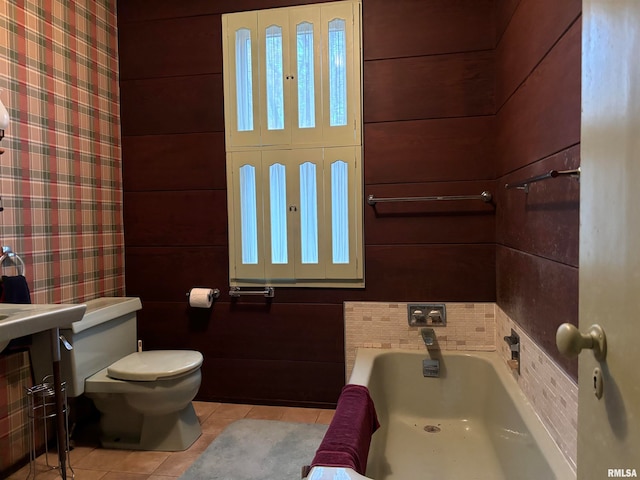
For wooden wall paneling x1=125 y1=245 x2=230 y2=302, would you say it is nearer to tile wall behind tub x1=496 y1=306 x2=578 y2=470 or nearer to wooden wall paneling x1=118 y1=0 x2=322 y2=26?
wooden wall paneling x1=118 y1=0 x2=322 y2=26

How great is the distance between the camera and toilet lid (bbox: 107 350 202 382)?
6.95 feet

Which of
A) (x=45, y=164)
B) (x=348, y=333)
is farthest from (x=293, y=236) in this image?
(x=45, y=164)

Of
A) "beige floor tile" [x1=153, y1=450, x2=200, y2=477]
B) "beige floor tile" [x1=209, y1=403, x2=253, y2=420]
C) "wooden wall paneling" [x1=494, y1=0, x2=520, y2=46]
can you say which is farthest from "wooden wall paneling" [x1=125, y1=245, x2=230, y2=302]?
"wooden wall paneling" [x1=494, y1=0, x2=520, y2=46]

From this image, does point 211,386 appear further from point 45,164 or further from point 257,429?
point 45,164

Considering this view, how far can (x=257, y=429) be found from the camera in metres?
2.40

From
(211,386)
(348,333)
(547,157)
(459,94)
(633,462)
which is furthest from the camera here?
(211,386)

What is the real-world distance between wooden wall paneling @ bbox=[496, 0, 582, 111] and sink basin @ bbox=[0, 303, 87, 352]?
1989 millimetres

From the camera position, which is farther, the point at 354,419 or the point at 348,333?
the point at 348,333

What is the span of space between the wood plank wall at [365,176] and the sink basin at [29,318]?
106cm

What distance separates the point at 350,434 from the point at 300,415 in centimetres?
117

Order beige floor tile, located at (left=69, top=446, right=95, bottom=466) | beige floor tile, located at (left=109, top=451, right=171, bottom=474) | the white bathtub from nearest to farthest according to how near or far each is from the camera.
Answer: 1. the white bathtub
2. beige floor tile, located at (left=109, top=451, right=171, bottom=474)
3. beige floor tile, located at (left=69, top=446, right=95, bottom=466)

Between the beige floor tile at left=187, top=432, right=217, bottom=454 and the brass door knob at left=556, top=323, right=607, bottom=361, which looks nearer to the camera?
the brass door knob at left=556, top=323, right=607, bottom=361

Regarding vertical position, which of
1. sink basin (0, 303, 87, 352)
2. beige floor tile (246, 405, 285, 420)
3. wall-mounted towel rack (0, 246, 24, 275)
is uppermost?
wall-mounted towel rack (0, 246, 24, 275)

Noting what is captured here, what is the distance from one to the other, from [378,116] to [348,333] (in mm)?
1289
